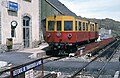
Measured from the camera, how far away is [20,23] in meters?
26.3

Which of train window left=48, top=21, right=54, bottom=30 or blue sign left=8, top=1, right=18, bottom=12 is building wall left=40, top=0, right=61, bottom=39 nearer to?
blue sign left=8, top=1, right=18, bottom=12

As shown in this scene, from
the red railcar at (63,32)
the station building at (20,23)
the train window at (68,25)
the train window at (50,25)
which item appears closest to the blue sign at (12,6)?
the station building at (20,23)

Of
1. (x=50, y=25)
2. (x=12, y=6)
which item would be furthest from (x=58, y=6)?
(x=50, y=25)

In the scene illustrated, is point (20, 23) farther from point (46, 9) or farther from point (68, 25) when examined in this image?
point (46, 9)

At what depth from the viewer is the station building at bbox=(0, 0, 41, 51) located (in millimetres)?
23594

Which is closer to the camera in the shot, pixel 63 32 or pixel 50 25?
pixel 63 32

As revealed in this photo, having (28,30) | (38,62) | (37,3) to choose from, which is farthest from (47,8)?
(38,62)

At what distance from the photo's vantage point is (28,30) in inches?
1123

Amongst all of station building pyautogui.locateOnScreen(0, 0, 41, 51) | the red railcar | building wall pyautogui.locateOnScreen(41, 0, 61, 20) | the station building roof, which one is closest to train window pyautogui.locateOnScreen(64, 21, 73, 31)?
the red railcar

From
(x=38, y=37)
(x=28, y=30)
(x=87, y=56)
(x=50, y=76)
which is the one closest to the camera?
(x=50, y=76)

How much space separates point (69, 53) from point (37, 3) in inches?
377

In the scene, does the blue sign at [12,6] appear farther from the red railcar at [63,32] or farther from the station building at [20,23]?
the red railcar at [63,32]

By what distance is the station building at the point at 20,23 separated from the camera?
2359cm

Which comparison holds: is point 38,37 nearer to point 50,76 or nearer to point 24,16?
point 24,16
